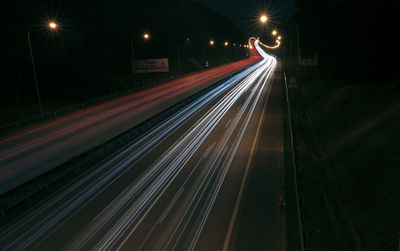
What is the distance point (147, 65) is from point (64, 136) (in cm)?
3589

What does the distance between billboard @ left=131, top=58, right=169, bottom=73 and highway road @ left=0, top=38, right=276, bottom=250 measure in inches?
1405

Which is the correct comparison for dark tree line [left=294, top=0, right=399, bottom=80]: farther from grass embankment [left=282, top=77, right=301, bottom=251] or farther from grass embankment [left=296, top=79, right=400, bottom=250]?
grass embankment [left=282, top=77, right=301, bottom=251]

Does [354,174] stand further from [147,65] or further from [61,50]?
[147,65]

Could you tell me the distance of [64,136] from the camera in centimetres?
2750

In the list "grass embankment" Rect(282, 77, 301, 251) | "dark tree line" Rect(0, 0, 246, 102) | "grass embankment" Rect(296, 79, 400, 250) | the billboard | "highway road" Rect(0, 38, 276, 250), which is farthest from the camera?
the billboard

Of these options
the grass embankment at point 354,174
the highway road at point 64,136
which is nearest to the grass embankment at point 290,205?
the grass embankment at point 354,174

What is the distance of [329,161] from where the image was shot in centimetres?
2064

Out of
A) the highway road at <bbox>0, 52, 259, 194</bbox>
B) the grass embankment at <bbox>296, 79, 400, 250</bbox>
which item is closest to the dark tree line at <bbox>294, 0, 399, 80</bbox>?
the grass embankment at <bbox>296, 79, 400, 250</bbox>

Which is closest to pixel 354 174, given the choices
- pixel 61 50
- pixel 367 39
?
pixel 367 39

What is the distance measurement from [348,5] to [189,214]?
40833mm

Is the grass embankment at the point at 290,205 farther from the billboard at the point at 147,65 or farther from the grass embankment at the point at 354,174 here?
the billboard at the point at 147,65

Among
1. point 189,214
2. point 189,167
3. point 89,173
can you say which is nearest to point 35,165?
point 89,173

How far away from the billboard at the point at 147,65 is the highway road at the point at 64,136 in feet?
50.5

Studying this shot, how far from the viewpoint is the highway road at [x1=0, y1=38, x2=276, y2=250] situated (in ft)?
41.0
